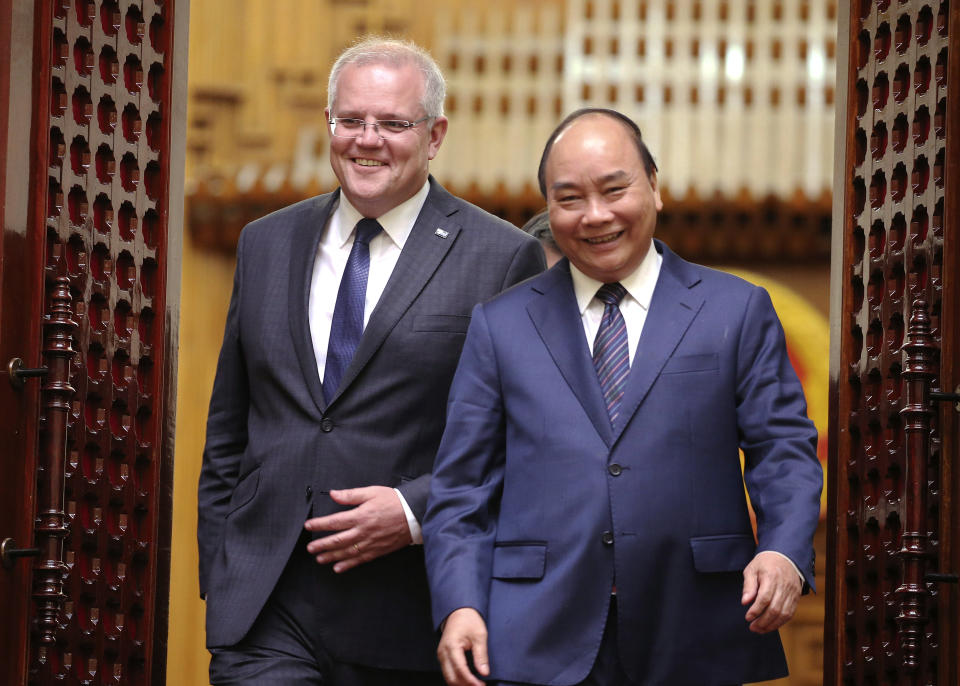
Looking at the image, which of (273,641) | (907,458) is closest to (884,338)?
(907,458)

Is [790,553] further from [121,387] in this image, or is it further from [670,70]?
[670,70]

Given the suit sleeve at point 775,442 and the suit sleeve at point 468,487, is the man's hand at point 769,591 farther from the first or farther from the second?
the suit sleeve at point 468,487

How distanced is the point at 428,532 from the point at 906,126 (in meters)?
1.51

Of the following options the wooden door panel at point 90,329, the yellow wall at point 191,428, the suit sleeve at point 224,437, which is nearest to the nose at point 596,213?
the suit sleeve at point 224,437

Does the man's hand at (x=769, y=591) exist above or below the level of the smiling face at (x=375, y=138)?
below

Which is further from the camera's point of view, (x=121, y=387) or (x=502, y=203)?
(x=502, y=203)

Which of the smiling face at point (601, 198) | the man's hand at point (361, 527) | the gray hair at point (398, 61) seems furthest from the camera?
the gray hair at point (398, 61)

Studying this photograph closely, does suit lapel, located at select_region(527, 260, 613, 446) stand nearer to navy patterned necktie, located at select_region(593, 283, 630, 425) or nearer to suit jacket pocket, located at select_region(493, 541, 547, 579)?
navy patterned necktie, located at select_region(593, 283, 630, 425)

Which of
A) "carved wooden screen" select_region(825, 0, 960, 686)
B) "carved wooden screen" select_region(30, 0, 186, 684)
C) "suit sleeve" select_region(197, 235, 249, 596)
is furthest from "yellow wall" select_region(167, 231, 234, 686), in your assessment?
"carved wooden screen" select_region(825, 0, 960, 686)

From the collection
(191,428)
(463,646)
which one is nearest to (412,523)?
(463,646)

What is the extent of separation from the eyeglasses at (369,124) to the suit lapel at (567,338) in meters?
0.53

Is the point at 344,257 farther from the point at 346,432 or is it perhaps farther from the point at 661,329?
the point at 661,329

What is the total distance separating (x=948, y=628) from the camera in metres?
3.28

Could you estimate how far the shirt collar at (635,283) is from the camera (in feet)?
10.4
